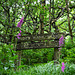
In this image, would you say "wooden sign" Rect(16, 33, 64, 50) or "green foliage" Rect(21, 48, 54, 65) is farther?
"green foliage" Rect(21, 48, 54, 65)

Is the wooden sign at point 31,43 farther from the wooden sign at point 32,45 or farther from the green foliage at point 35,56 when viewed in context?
the green foliage at point 35,56

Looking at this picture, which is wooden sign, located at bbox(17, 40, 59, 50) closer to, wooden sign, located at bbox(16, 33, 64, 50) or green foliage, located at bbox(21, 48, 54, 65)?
wooden sign, located at bbox(16, 33, 64, 50)

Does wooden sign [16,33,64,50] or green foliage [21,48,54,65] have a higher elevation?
wooden sign [16,33,64,50]

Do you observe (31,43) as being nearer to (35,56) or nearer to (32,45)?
(32,45)

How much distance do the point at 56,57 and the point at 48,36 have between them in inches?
53.1

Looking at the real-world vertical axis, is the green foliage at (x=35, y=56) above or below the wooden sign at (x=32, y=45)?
below

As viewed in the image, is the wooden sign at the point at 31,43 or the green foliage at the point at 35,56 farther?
the green foliage at the point at 35,56

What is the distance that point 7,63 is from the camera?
2119 millimetres

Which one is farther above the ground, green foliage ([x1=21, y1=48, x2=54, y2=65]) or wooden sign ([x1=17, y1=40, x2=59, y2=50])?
wooden sign ([x1=17, y1=40, x2=59, y2=50])

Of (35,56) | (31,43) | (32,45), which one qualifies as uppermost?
(31,43)

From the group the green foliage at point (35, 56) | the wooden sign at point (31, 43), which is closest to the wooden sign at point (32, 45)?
the wooden sign at point (31, 43)

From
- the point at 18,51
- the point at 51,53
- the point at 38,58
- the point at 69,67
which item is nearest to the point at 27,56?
the point at 38,58

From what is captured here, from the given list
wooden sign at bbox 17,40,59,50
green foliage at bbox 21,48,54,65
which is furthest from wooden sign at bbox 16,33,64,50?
green foliage at bbox 21,48,54,65

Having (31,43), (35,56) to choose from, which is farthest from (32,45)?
(35,56)
